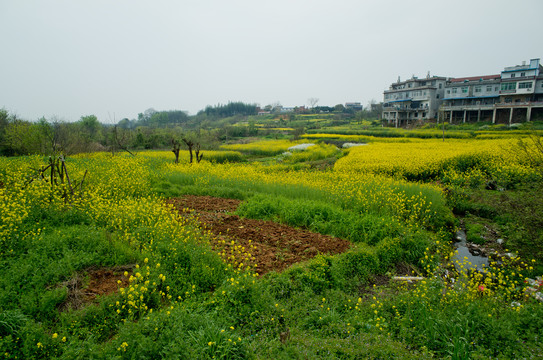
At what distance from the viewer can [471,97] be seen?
53.1 metres

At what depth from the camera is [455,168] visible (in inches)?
719

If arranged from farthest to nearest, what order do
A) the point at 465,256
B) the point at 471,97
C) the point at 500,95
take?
1. the point at 471,97
2. the point at 500,95
3. the point at 465,256

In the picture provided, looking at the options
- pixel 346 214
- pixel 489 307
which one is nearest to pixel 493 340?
pixel 489 307

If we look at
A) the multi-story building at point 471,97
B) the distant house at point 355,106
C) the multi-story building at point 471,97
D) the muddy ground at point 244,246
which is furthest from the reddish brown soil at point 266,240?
the distant house at point 355,106

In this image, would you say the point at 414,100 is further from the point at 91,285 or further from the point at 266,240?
Result: the point at 91,285

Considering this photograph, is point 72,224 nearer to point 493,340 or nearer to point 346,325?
point 346,325

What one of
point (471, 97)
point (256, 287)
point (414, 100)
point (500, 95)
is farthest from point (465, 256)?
point (414, 100)

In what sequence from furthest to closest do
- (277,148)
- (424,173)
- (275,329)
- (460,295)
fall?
(277,148), (424,173), (460,295), (275,329)

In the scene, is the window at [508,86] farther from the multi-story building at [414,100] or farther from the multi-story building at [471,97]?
the multi-story building at [414,100]

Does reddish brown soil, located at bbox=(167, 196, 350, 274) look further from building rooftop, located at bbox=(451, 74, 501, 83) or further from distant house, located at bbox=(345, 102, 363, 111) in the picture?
distant house, located at bbox=(345, 102, 363, 111)

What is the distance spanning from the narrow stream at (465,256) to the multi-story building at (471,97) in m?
33.1

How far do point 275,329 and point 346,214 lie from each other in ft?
19.1

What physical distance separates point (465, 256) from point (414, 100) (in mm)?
60747

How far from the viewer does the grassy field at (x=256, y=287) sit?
4.19 meters
